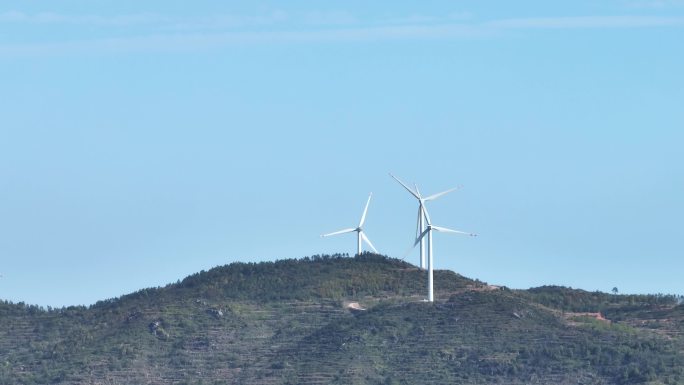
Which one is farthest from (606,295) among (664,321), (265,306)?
(265,306)

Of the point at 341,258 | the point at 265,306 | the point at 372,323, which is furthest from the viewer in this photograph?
the point at 341,258

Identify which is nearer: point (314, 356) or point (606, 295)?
point (314, 356)

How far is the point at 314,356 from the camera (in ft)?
488

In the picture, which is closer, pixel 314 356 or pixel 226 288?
pixel 314 356

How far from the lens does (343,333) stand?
152625 millimetres

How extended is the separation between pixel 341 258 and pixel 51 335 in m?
27.1

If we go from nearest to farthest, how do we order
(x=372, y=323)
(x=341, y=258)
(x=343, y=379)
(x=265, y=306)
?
(x=343, y=379) < (x=372, y=323) < (x=265, y=306) < (x=341, y=258)

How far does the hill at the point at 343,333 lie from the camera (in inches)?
5625

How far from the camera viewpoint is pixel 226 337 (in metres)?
158

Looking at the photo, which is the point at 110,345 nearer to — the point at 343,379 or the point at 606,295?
the point at 343,379

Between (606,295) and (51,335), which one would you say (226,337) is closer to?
(51,335)

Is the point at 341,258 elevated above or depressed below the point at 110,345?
above

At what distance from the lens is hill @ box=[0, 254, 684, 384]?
469 ft

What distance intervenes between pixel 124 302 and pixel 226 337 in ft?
60.1
